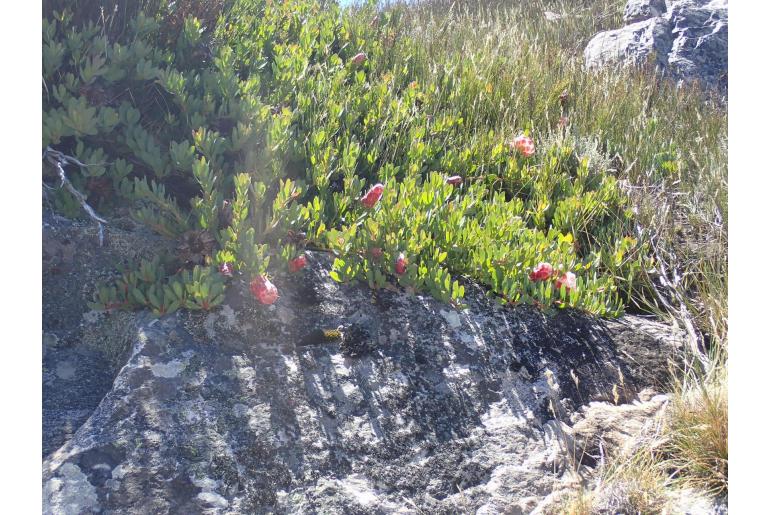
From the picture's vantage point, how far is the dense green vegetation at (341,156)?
2.80 meters

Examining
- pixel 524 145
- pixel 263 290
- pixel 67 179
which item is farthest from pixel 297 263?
pixel 524 145

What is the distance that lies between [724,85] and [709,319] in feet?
14.0

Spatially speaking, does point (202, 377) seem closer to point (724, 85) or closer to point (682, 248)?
point (682, 248)

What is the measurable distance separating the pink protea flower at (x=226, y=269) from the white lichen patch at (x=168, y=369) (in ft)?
1.36

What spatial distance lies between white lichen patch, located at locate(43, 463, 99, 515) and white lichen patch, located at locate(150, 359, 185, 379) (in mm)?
418

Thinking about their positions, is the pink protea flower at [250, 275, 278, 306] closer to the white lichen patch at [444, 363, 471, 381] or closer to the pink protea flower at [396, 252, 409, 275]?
the pink protea flower at [396, 252, 409, 275]

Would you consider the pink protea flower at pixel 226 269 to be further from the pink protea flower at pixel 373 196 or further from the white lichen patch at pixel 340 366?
the pink protea flower at pixel 373 196

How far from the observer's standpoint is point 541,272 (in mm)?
3000

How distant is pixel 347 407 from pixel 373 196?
1.15 meters

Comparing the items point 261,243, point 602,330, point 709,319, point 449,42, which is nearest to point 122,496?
point 261,243

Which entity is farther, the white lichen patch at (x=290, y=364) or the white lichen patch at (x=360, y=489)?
the white lichen patch at (x=290, y=364)

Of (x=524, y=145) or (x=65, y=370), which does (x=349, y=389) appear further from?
(x=524, y=145)

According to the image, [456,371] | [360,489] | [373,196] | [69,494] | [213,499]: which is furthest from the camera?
[373,196]

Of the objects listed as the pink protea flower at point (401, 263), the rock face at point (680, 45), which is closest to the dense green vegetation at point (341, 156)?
the pink protea flower at point (401, 263)
